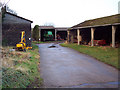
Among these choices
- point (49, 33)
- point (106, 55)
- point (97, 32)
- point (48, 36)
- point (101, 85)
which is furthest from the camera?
point (49, 33)

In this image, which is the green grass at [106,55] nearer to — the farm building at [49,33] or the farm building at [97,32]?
the farm building at [97,32]

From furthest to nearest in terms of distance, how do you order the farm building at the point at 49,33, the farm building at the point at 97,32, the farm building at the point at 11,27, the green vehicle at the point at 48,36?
1. the farm building at the point at 49,33
2. the green vehicle at the point at 48,36
3. the farm building at the point at 97,32
4. the farm building at the point at 11,27

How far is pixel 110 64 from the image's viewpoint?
30.8 ft

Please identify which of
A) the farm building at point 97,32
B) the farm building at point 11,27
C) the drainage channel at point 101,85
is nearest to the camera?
the drainage channel at point 101,85

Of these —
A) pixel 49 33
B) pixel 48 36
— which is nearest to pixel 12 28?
pixel 48 36

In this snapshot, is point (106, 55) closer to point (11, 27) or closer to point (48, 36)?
point (11, 27)

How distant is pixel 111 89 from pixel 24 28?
1425cm

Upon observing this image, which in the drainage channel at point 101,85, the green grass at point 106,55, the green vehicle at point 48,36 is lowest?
the drainage channel at point 101,85

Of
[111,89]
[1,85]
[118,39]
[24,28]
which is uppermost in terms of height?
[24,28]

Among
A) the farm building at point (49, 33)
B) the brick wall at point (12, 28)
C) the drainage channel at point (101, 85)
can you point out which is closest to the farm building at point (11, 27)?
the brick wall at point (12, 28)

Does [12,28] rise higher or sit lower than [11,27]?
lower

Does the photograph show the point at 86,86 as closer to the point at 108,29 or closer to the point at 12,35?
the point at 12,35

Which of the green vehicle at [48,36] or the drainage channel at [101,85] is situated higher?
the green vehicle at [48,36]

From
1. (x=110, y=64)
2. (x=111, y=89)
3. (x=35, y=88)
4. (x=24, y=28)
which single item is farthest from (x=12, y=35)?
(x=111, y=89)
